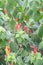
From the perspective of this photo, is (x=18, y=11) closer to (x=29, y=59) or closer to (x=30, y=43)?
(x=30, y=43)

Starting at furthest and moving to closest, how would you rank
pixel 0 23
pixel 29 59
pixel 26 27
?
pixel 26 27 → pixel 0 23 → pixel 29 59

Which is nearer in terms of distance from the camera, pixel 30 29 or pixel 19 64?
pixel 19 64

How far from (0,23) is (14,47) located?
0.27 m

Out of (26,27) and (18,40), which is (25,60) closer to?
(18,40)

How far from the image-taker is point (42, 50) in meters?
2.61

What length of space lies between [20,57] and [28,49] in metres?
0.19

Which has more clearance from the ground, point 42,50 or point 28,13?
point 28,13

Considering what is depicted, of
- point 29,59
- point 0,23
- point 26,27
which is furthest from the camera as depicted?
point 26,27

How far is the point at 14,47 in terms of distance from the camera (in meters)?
2.42

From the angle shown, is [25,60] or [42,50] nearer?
[25,60]

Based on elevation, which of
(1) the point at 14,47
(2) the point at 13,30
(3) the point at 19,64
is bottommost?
(3) the point at 19,64

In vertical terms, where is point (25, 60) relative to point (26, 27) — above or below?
below

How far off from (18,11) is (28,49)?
0.39 meters

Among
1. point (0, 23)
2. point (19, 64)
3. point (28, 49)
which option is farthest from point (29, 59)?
point (0, 23)
